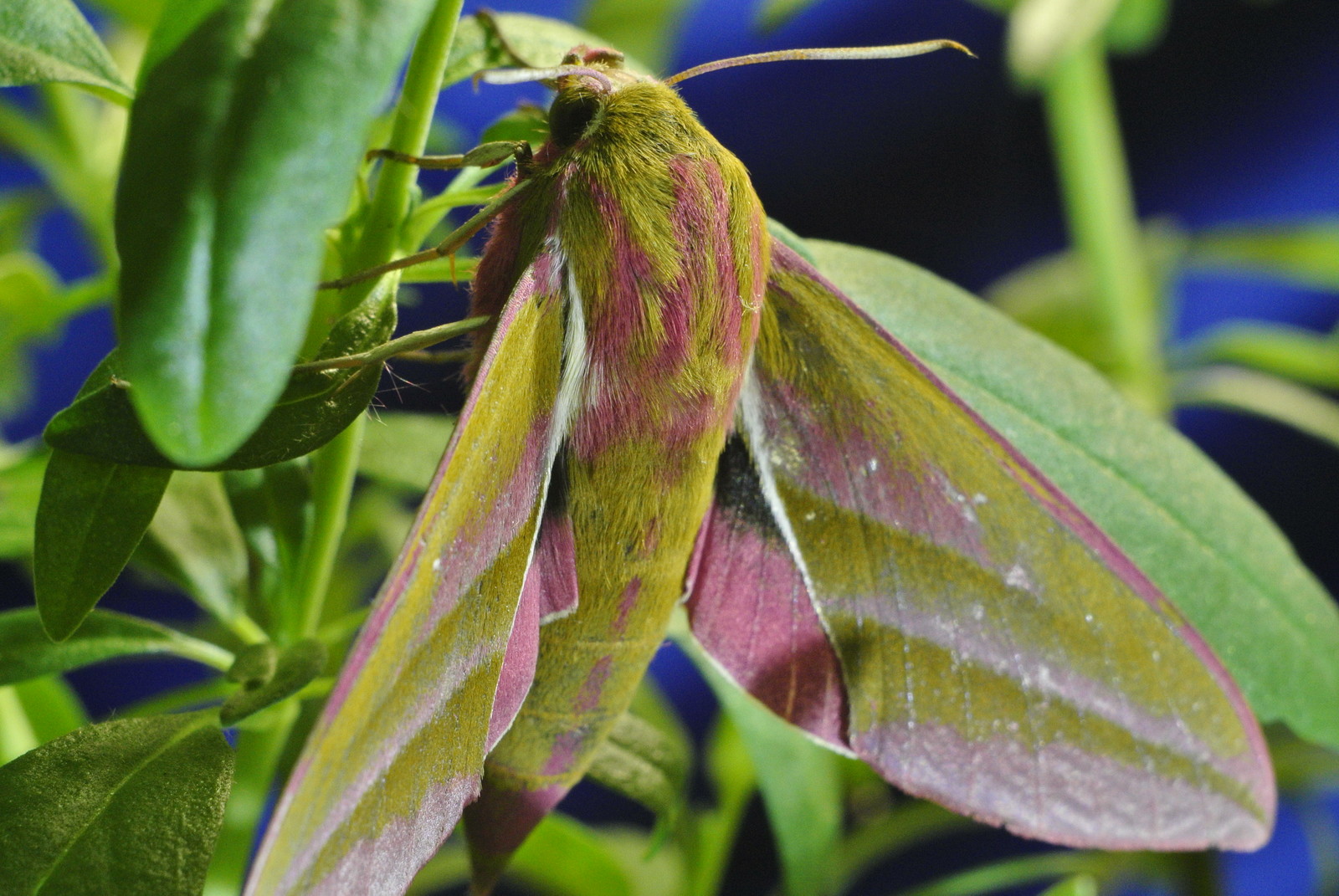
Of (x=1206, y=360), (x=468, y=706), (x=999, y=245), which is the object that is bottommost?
(x=468, y=706)

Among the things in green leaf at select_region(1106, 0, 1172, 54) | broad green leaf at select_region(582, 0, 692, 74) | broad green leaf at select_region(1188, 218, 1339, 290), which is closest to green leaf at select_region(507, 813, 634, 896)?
broad green leaf at select_region(582, 0, 692, 74)

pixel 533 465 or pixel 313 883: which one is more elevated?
pixel 533 465

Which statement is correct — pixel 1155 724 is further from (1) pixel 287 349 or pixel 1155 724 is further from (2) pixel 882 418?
(1) pixel 287 349

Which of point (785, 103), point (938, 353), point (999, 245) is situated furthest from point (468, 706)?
point (999, 245)

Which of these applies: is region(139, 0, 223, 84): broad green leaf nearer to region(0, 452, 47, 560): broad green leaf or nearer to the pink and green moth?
the pink and green moth

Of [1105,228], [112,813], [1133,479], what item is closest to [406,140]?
[112,813]

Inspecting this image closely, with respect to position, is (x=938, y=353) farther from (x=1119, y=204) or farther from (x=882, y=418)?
(x=1119, y=204)

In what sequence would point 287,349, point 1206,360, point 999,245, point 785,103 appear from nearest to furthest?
point 287,349
point 1206,360
point 785,103
point 999,245

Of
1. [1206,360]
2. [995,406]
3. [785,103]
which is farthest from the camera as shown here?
[785,103]

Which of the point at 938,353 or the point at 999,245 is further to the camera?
the point at 999,245
